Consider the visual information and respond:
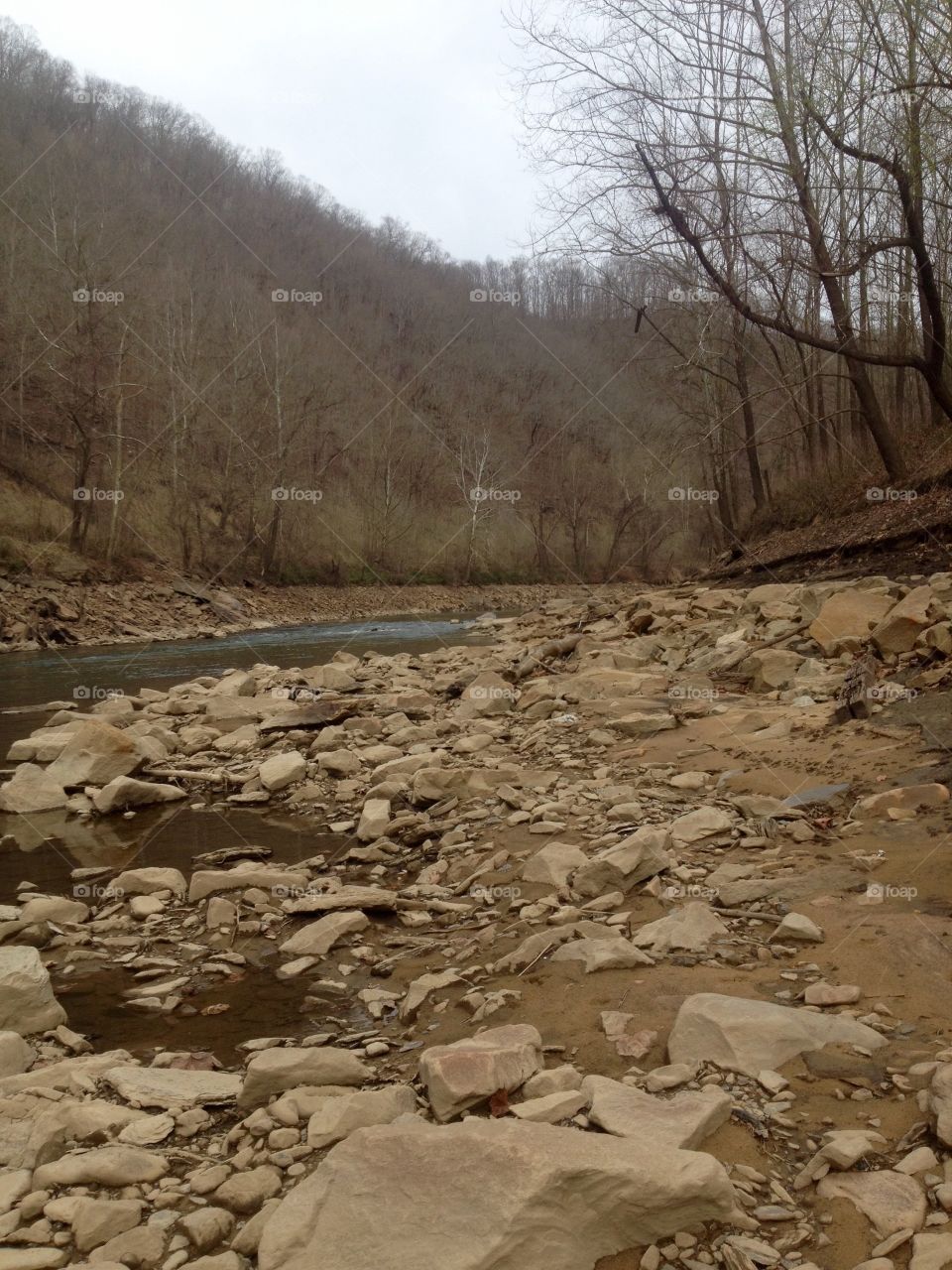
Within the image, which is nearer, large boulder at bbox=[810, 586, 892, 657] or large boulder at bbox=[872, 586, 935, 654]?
large boulder at bbox=[872, 586, 935, 654]

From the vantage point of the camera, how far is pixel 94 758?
7.34m

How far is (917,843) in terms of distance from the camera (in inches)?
171

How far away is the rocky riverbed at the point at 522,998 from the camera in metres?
2.02

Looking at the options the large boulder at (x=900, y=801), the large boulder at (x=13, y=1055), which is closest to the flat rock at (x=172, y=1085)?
the large boulder at (x=13, y=1055)

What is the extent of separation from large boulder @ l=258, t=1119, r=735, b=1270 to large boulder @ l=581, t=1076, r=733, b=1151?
0.11 m

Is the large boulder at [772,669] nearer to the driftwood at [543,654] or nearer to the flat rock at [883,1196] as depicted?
the driftwood at [543,654]

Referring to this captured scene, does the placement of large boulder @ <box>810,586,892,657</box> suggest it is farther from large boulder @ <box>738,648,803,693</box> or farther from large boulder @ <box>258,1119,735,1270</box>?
large boulder @ <box>258,1119,735,1270</box>

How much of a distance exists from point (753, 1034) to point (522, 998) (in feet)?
3.14

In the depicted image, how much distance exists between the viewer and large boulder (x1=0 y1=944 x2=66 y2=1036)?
344 centimetres

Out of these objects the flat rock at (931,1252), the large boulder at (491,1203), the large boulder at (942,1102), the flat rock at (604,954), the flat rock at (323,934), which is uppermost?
the large boulder at (491,1203)

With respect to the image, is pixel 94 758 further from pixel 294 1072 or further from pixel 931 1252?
pixel 931 1252

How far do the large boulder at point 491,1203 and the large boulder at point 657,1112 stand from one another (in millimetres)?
110

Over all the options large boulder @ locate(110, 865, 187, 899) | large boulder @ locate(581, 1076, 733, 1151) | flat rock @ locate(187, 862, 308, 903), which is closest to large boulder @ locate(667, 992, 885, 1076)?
large boulder @ locate(581, 1076, 733, 1151)

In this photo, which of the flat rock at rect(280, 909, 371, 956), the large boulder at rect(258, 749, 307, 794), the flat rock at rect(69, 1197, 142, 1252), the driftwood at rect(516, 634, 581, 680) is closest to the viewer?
the flat rock at rect(69, 1197, 142, 1252)
